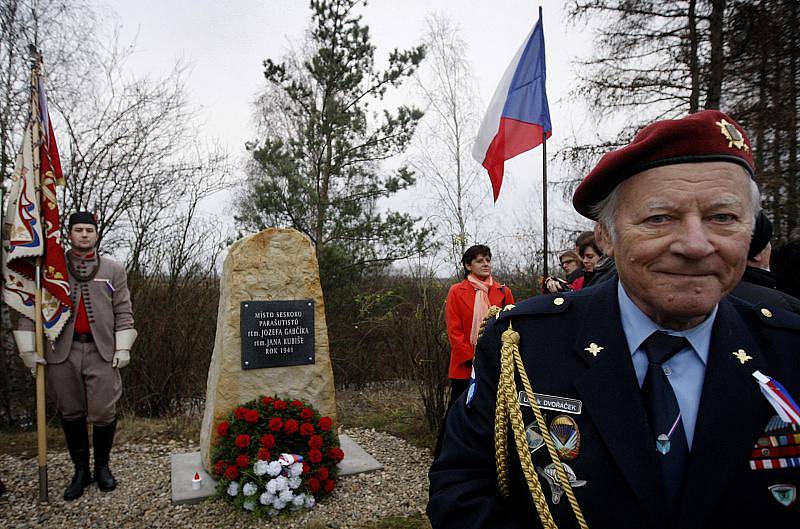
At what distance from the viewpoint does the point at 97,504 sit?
11.6 feet

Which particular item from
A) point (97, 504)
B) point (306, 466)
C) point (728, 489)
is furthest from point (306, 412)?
point (728, 489)

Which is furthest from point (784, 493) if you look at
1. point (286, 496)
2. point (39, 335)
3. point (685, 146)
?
point (39, 335)

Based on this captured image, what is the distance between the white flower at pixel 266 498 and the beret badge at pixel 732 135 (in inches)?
135

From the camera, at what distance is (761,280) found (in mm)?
2221

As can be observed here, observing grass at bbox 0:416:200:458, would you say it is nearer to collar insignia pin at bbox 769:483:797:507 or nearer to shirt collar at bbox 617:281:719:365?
shirt collar at bbox 617:281:719:365

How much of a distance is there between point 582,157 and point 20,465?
8.63 metres

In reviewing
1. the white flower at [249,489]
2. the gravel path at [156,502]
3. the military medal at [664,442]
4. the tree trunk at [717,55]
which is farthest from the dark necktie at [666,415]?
the tree trunk at [717,55]

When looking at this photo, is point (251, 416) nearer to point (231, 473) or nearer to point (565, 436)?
point (231, 473)

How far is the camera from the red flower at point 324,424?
3.92 m

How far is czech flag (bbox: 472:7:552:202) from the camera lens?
4.44 meters

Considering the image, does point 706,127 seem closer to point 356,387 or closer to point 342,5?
point 356,387

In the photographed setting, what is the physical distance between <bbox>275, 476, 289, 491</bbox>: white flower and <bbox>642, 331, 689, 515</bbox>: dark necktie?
297 centimetres

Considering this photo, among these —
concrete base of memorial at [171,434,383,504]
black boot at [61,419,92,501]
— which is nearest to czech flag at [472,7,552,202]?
concrete base of memorial at [171,434,383,504]

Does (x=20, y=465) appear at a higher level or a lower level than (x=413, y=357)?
lower
